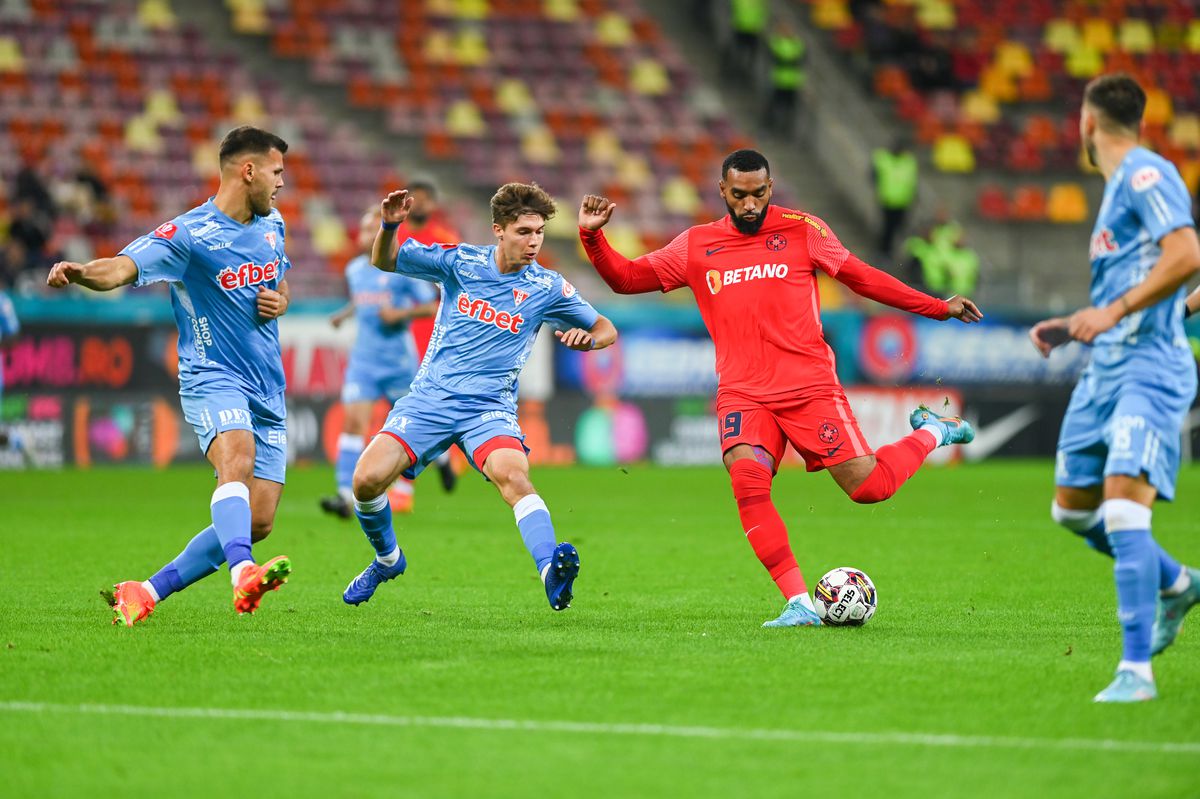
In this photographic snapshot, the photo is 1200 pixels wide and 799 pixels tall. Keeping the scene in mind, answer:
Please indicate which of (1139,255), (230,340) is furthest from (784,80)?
(1139,255)

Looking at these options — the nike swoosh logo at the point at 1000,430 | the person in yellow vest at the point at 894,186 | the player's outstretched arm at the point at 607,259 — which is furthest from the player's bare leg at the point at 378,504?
the person in yellow vest at the point at 894,186

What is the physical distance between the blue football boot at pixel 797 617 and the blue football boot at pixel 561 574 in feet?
3.31

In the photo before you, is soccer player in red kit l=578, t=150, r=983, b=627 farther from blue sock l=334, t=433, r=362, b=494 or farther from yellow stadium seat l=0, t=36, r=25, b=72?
yellow stadium seat l=0, t=36, r=25, b=72

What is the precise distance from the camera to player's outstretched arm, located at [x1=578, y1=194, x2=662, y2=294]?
8.68 metres

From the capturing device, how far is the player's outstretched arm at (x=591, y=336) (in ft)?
27.7

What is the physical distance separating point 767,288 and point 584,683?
2914 mm

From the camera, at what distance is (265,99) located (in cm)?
2648

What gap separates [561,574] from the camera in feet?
26.0

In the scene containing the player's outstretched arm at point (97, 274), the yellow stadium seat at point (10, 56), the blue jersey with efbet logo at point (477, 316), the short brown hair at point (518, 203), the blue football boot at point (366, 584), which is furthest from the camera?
the yellow stadium seat at point (10, 56)

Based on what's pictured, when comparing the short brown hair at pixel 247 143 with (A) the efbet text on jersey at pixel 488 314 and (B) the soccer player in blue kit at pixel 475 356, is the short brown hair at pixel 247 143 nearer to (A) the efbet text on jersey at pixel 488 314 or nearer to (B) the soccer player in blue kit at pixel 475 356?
(B) the soccer player in blue kit at pixel 475 356

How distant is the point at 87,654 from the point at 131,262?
5.81 ft

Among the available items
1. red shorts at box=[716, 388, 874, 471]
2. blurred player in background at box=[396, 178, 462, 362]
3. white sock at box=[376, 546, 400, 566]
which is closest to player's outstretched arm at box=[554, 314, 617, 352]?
red shorts at box=[716, 388, 874, 471]

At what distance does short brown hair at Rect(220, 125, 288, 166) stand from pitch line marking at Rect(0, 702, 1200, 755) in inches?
124

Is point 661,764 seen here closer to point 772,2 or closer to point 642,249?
point 642,249
